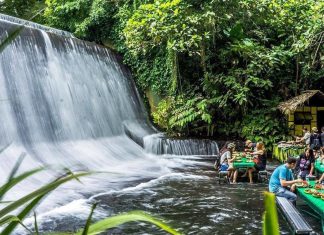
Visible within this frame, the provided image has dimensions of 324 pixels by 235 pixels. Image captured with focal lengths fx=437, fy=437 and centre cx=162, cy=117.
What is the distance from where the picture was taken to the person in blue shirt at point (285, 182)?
25.1ft

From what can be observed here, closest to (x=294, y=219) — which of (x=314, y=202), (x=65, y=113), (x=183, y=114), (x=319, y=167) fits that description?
(x=314, y=202)

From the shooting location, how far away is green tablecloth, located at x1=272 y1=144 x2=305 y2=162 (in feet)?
44.5

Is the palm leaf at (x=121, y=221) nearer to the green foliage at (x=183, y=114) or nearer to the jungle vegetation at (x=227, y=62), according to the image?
the jungle vegetation at (x=227, y=62)

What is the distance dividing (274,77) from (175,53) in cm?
421

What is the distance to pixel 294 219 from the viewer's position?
588cm

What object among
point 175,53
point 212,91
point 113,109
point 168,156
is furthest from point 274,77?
point 113,109

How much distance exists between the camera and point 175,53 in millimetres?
18172

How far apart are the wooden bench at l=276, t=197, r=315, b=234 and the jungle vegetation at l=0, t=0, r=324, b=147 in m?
9.91

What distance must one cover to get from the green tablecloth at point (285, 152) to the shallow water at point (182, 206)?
127 inches

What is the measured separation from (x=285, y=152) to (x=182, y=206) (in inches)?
260

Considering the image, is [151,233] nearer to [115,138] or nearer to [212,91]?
[115,138]

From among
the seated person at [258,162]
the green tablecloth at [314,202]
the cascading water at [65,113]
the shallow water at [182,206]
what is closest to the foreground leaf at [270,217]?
the shallow water at [182,206]

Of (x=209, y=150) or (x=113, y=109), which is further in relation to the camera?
(x=113, y=109)

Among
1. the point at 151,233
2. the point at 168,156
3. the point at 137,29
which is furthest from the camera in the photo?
the point at 137,29
